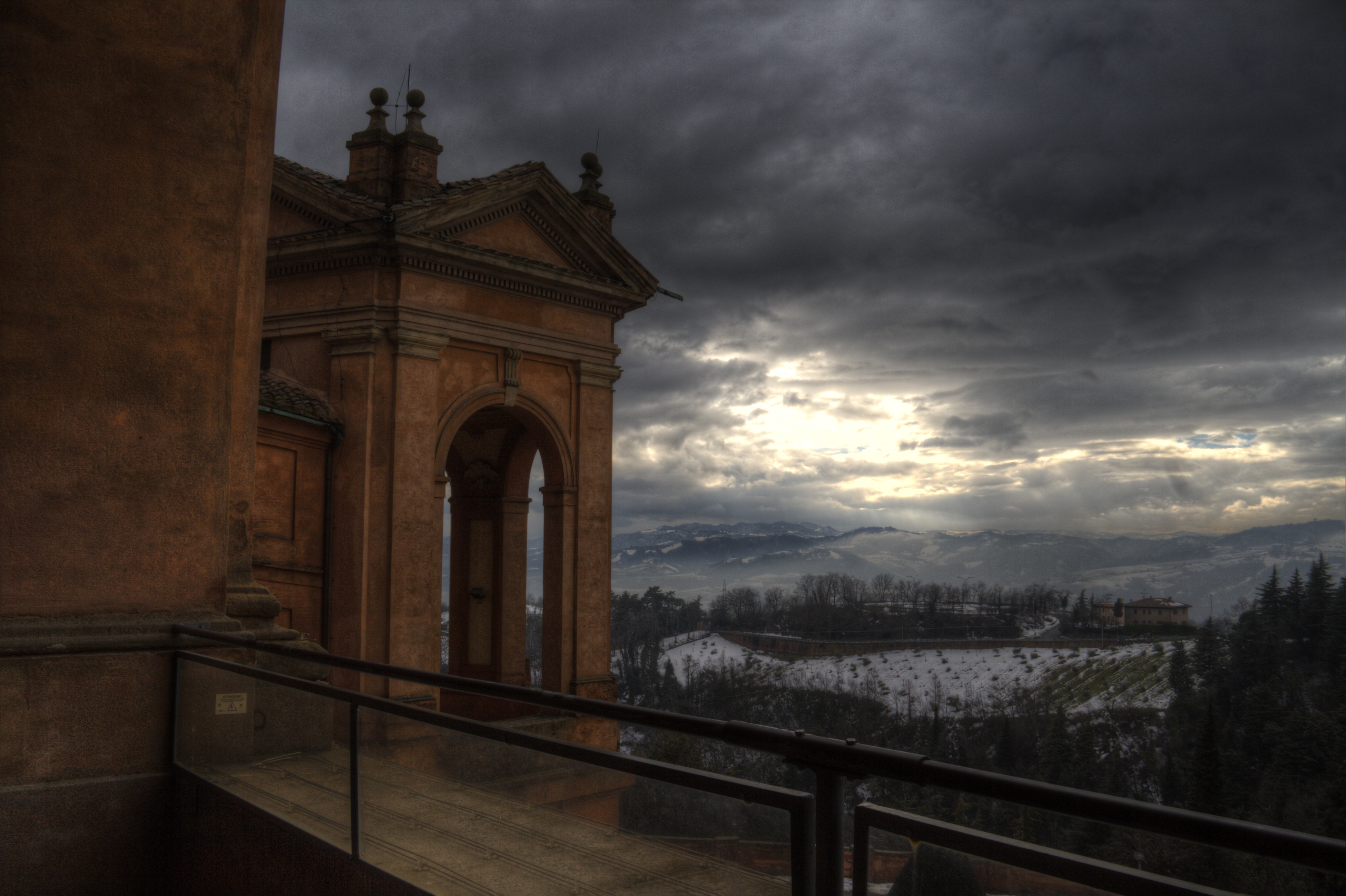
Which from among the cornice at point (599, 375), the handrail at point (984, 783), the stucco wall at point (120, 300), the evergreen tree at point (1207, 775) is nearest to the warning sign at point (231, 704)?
the stucco wall at point (120, 300)

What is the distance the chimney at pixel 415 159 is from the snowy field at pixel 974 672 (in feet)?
293

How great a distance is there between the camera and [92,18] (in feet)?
17.0

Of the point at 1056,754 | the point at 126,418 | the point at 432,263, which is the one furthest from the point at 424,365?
the point at 1056,754

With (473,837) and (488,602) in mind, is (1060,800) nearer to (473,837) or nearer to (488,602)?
(473,837)

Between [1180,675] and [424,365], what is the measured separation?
98967 mm

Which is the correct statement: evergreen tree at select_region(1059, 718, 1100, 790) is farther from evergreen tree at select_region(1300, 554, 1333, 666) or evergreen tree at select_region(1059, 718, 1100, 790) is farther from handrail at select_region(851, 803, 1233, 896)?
handrail at select_region(851, 803, 1233, 896)

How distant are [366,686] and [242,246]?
26.0 feet

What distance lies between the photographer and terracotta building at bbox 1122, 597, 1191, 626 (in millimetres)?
143125

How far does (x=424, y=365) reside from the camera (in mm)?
13266

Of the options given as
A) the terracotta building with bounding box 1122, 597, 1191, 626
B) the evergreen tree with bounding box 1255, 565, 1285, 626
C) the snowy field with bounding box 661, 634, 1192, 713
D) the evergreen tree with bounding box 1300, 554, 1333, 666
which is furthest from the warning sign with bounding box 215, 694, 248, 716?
the terracotta building with bounding box 1122, 597, 1191, 626

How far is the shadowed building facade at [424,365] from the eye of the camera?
12781mm

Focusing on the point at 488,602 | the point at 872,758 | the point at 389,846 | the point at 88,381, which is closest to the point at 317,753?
the point at 389,846

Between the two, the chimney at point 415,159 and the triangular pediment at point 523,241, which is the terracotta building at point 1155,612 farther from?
the chimney at point 415,159

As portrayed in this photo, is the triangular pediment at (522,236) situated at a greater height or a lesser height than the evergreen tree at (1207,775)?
greater
